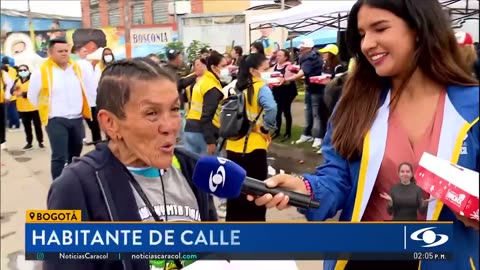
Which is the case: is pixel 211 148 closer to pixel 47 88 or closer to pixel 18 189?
pixel 47 88

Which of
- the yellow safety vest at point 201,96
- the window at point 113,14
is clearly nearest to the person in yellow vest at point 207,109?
the yellow safety vest at point 201,96

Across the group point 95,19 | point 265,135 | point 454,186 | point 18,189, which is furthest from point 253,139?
point 18,189

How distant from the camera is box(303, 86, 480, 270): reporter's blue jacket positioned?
0.93 meters

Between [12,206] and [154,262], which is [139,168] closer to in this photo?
[154,262]

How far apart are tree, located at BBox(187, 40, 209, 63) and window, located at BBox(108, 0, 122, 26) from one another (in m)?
0.16

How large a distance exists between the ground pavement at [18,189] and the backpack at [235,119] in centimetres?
52

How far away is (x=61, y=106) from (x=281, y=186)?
2002 mm

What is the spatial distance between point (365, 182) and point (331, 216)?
0.08 meters

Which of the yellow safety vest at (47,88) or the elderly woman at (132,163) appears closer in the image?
the elderly woman at (132,163)

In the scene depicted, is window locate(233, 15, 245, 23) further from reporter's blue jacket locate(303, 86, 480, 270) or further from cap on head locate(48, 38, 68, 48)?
cap on head locate(48, 38, 68, 48)

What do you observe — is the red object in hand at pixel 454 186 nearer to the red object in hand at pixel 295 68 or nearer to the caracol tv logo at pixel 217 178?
the caracol tv logo at pixel 217 178

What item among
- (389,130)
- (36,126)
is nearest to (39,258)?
(389,130)

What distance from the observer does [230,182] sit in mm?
919

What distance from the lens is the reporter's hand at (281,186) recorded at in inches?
36.0
